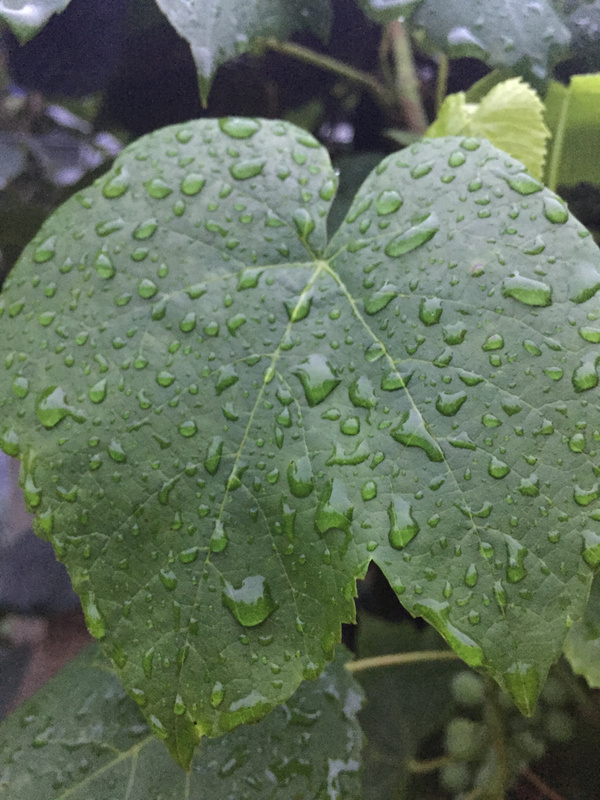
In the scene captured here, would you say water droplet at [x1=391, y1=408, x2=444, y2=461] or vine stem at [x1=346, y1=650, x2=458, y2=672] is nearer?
water droplet at [x1=391, y1=408, x2=444, y2=461]

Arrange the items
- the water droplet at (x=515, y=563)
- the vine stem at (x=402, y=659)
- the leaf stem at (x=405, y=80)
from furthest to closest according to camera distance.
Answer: the leaf stem at (x=405, y=80), the vine stem at (x=402, y=659), the water droplet at (x=515, y=563)

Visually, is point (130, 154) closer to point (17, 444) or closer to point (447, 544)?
point (17, 444)

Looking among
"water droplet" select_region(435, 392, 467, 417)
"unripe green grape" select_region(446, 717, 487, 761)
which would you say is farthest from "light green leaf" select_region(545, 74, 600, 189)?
"unripe green grape" select_region(446, 717, 487, 761)

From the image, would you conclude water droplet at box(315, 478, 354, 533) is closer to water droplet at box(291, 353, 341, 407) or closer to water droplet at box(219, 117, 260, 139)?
water droplet at box(291, 353, 341, 407)

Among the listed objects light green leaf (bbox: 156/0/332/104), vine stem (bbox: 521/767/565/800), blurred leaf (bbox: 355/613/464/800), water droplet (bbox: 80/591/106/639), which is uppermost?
light green leaf (bbox: 156/0/332/104)

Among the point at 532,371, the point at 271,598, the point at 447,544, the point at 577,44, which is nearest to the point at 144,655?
the point at 271,598

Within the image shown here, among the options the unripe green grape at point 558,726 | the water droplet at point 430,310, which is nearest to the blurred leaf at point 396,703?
the unripe green grape at point 558,726

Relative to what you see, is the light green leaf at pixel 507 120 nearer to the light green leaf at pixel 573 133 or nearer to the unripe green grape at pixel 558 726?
the light green leaf at pixel 573 133
